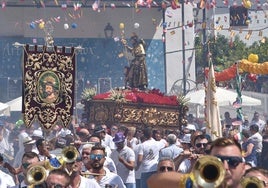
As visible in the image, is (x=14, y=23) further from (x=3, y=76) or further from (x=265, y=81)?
(x=265, y=81)

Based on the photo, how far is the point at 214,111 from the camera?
56.3 feet

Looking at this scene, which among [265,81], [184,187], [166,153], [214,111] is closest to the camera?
[184,187]

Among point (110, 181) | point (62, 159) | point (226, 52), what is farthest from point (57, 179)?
point (226, 52)

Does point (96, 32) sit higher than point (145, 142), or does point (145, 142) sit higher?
point (96, 32)

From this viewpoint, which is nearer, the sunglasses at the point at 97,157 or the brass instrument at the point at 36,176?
the brass instrument at the point at 36,176

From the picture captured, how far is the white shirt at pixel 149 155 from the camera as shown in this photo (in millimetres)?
17062

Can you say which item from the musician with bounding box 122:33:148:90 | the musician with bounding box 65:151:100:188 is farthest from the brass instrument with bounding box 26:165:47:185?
the musician with bounding box 122:33:148:90

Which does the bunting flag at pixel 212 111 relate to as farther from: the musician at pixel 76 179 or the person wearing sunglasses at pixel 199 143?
the musician at pixel 76 179

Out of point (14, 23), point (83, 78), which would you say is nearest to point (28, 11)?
point (14, 23)

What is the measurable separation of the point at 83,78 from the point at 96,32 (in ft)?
5.59

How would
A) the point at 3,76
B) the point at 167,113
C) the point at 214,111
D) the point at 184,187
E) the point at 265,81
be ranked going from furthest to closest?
1. the point at 265,81
2. the point at 3,76
3. the point at 167,113
4. the point at 214,111
5. the point at 184,187

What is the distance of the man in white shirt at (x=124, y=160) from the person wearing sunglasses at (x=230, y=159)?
9.74 meters

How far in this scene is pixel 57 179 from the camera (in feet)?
24.2

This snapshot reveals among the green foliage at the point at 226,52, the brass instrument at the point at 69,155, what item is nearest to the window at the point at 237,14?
the green foliage at the point at 226,52
